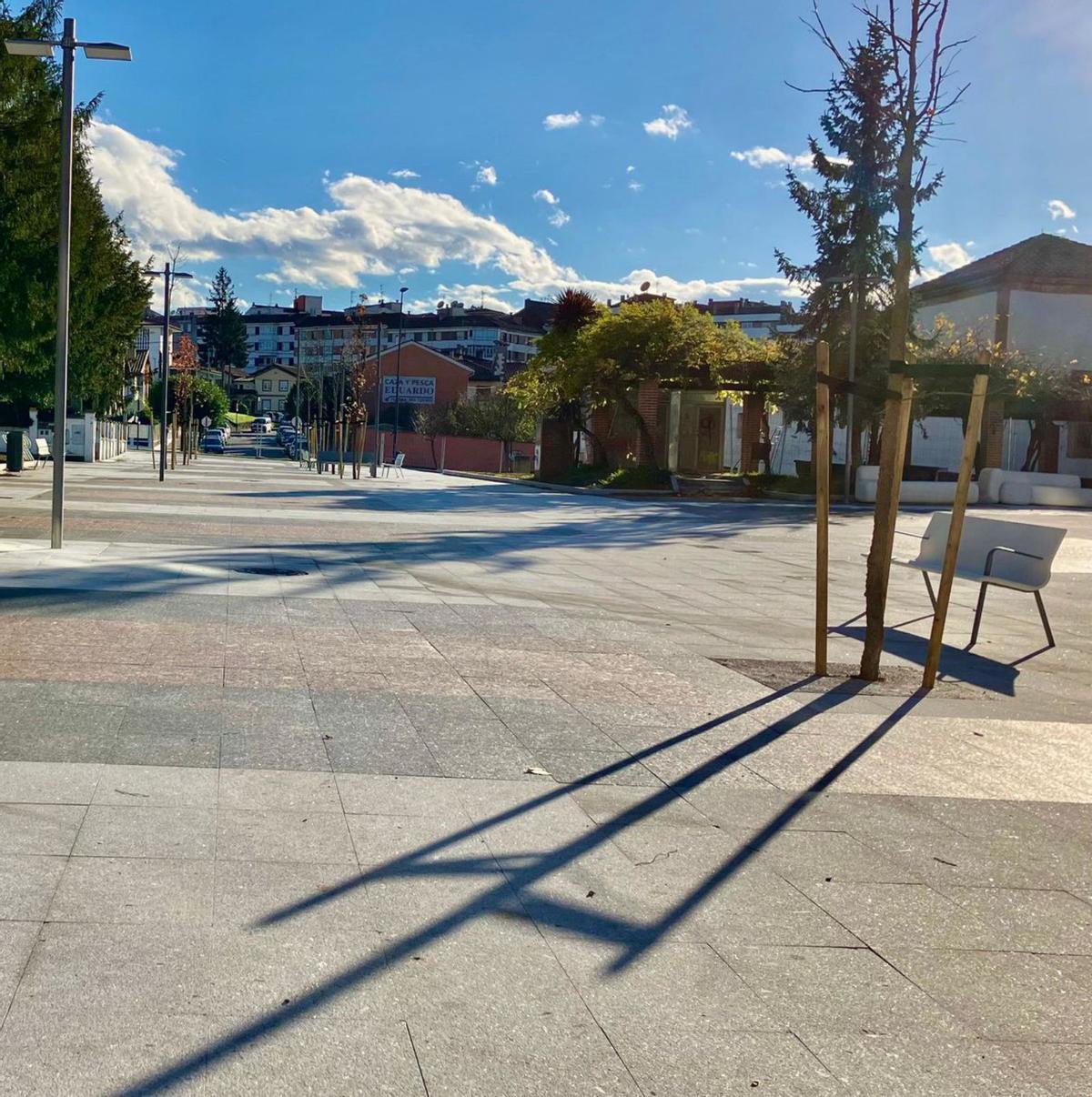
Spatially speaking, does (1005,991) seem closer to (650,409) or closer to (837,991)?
(837,991)

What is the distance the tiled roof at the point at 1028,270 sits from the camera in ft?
181

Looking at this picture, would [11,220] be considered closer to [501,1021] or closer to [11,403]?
[11,403]

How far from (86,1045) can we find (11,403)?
4663cm

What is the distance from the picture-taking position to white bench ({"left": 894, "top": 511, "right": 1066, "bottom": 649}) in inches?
424

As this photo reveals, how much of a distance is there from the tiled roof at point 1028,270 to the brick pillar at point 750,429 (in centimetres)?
1352

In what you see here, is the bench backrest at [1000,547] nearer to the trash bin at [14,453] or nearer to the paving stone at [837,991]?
the paving stone at [837,991]

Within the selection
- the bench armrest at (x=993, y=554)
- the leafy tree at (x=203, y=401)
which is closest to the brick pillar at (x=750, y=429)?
the bench armrest at (x=993, y=554)

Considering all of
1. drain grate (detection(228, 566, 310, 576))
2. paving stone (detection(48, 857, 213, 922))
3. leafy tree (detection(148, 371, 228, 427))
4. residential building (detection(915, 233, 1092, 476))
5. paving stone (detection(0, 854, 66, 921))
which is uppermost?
residential building (detection(915, 233, 1092, 476))

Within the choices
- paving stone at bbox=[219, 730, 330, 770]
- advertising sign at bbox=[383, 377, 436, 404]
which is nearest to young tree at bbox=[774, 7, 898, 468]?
paving stone at bbox=[219, 730, 330, 770]

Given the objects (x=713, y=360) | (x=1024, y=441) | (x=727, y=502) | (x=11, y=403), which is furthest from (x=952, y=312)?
(x=11, y=403)

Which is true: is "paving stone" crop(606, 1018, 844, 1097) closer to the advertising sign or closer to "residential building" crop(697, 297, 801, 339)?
the advertising sign

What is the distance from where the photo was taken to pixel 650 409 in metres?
42.7

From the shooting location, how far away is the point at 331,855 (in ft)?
15.0

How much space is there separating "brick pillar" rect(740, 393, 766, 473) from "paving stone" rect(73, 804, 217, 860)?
3867cm
